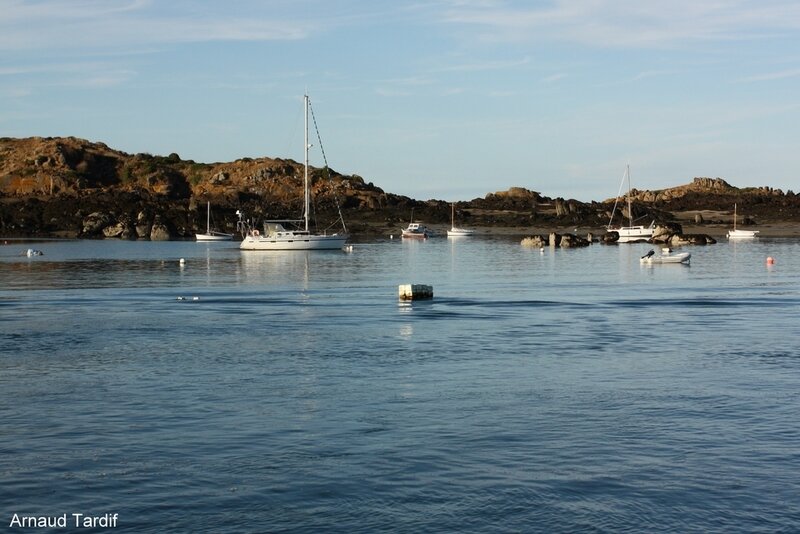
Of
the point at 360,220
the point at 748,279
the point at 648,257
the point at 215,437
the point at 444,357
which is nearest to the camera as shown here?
the point at 215,437

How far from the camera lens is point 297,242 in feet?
355

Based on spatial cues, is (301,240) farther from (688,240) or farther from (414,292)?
(414,292)

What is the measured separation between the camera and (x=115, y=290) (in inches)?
2103

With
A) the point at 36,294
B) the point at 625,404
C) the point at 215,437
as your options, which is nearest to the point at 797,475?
the point at 625,404

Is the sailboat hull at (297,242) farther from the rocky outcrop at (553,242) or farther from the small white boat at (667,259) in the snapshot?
the small white boat at (667,259)

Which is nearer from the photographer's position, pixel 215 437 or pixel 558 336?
pixel 215 437

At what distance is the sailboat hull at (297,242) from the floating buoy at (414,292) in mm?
61550

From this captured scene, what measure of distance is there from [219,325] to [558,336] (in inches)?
464

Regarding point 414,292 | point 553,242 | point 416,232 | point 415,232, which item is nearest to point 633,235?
point 553,242

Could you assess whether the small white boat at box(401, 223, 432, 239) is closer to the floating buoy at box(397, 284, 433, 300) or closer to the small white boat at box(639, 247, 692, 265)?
the small white boat at box(639, 247, 692, 265)

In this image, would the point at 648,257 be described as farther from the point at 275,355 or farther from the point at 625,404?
the point at 625,404

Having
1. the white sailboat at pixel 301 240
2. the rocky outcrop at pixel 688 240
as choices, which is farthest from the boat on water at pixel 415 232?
the white sailboat at pixel 301 240

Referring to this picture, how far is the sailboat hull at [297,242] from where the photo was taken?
10794 centimetres

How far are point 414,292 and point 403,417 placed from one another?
26730 mm
